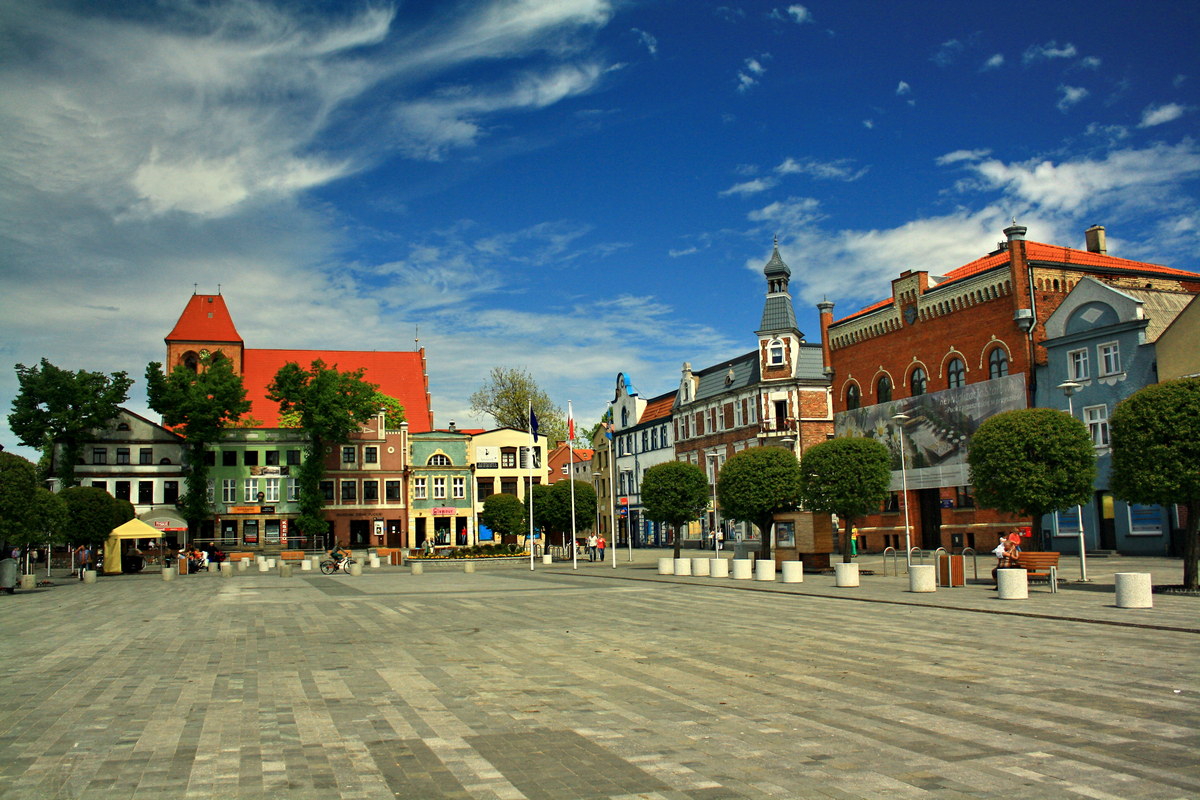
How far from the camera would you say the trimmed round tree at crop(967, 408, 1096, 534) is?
25.8 metres

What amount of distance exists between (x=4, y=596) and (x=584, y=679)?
28.1 m

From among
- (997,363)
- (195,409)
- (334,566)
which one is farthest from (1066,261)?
(195,409)

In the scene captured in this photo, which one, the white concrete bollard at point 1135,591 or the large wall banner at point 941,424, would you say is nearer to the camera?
the white concrete bollard at point 1135,591

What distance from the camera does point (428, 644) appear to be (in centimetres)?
1507

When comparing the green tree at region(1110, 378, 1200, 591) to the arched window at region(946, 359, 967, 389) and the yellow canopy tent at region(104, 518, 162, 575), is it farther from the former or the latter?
the yellow canopy tent at region(104, 518, 162, 575)

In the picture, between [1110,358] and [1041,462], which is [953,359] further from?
[1041,462]

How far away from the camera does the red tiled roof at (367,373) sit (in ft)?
286

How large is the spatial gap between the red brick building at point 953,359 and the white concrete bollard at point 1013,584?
20.3 m

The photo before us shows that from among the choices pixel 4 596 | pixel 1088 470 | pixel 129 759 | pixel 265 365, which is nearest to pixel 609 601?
pixel 1088 470

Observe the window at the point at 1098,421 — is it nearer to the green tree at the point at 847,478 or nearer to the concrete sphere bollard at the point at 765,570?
the green tree at the point at 847,478

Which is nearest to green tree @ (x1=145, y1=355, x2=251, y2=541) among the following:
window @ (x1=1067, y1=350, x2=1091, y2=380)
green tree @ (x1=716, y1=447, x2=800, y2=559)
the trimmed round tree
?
Answer: green tree @ (x1=716, y1=447, x2=800, y2=559)

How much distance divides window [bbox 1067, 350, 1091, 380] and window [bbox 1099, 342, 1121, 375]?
A: 31.8 inches


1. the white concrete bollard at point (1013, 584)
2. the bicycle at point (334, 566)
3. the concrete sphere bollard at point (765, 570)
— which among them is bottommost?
the bicycle at point (334, 566)

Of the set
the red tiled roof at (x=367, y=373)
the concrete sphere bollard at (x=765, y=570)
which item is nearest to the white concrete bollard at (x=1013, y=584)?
the concrete sphere bollard at (x=765, y=570)
